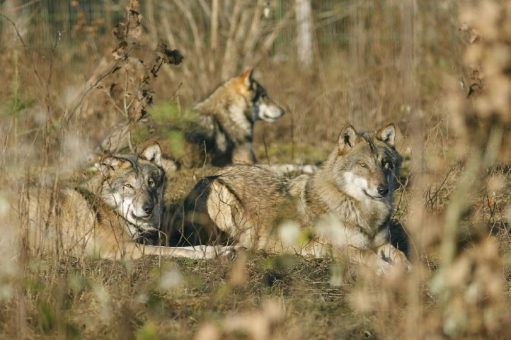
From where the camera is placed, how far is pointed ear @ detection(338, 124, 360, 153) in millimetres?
5879

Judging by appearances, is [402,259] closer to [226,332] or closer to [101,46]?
[226,332]

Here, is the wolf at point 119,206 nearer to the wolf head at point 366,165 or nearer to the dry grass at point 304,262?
the dry grass at point 304,262

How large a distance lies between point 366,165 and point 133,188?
1642mm

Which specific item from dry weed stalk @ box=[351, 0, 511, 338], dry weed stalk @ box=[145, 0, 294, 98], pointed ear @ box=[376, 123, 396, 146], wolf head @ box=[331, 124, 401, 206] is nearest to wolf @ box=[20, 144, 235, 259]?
wolf head @ box=[331, 124, 401, 206]

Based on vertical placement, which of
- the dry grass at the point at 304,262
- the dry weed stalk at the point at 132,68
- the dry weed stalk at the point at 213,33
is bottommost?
the dry grass at the point at 304,262

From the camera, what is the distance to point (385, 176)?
580 centimetres

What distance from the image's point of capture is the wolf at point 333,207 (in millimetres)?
5777

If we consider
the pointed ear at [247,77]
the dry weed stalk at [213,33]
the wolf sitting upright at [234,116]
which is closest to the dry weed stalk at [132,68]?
the wolf sitting upright at [234,116]

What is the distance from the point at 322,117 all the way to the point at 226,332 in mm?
6747

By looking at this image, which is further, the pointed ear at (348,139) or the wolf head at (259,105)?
the wolf head at (259,105)

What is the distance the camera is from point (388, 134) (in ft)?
19.9

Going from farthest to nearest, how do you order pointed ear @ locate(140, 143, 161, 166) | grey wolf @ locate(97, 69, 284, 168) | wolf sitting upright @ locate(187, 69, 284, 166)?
1. wolf sitting upright @ locate(187, 69, 284, 166)
2. grey wolf @ locate(97, 69, 284, 168)
3. pointed ear @ locate(140, 143, 161, 166)

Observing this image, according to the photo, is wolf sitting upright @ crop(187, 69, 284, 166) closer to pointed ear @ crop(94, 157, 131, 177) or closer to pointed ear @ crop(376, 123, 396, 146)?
pointed ear @ crop(94, 157, 131, 177)

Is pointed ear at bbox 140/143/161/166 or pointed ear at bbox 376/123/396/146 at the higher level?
pointed ear at bbox 376/123/396/146
